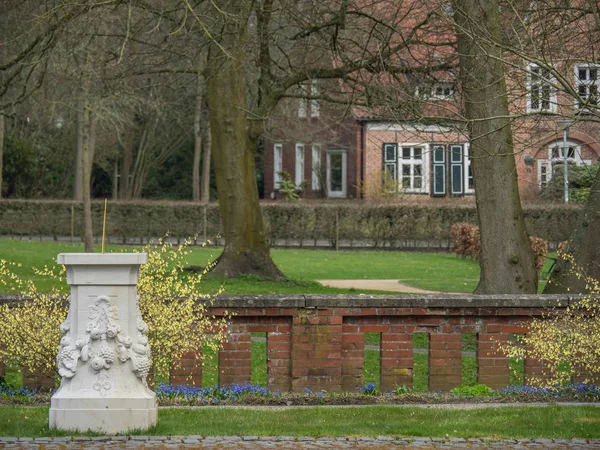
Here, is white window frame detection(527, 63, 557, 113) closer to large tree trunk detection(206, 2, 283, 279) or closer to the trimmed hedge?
large tree trunk detection(206, 2, 283, 279)

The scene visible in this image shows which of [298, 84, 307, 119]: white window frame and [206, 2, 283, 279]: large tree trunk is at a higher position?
[298, 84, 307, 119]: white window frame

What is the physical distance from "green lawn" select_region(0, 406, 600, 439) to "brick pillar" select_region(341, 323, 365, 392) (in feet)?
3.59

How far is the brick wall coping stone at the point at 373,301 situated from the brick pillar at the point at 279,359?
0.84 feet

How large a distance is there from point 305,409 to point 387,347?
1.48m

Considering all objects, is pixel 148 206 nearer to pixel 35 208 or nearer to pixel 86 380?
pixel 35 208

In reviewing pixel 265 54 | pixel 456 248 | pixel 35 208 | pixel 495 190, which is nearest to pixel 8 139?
pixel 35 208

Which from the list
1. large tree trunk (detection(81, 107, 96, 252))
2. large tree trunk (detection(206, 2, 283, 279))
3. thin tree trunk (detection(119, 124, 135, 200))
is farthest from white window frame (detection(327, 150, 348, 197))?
large tree trunk (detection(206, 2, 283, 279))

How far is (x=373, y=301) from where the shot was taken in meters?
9.23

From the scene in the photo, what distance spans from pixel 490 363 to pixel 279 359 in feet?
6.20

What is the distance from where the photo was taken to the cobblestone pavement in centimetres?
670

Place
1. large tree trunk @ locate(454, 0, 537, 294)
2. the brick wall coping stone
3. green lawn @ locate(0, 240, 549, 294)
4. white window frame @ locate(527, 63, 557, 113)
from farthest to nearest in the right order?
green lawn @ locate(0, 240, 549, 294) → large tree trunk @ locate(454, 0, 537, 294) → white window frame @ locate(527, 63, 557, 113) → the brick wall coping stone

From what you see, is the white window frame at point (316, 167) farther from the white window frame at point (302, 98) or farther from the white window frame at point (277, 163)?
the white window frame at point (302, 98)

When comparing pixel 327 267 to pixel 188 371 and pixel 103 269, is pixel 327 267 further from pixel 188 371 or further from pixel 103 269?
pixel 103 269

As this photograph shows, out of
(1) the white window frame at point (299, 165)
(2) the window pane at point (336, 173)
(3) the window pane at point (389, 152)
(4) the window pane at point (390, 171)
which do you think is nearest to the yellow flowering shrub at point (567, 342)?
(4) the window pane at point (390, 171)
